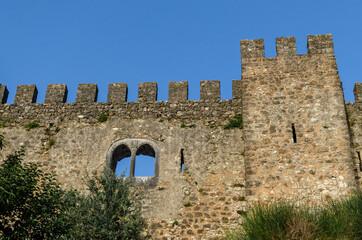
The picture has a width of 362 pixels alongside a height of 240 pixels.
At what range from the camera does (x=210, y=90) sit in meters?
13.9

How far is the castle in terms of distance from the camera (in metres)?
Result: 11.6

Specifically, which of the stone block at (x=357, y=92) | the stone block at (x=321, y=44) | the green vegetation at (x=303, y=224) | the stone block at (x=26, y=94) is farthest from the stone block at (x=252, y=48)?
the stone block at (x=26, y=94)

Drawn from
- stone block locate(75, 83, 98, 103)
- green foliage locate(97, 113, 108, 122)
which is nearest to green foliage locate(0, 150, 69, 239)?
green foliage locate(97, 113, 108, 122)

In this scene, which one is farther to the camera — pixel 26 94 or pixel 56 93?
pixel 26 94

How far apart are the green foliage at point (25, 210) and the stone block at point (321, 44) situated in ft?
27.2

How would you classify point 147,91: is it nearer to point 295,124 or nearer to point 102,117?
point 102,117

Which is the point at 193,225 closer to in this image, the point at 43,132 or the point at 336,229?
the point at 336,229

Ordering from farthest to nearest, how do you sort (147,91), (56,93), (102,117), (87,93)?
(56,93)
(87,93)
(147,91)
(102,117)

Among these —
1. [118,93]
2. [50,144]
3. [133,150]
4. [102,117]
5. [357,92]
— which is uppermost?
[118,93]

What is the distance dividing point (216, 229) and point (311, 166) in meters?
2.88

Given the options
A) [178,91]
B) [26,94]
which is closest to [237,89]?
[178,91]

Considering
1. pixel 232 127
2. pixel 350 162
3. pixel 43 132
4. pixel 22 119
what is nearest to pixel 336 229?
pixel 350 162

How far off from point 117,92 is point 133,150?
2242 mm

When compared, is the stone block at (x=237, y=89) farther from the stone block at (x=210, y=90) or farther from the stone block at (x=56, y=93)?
the stone block at (x=56, y=93)
